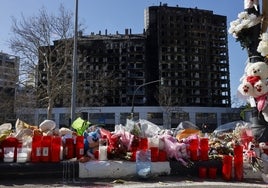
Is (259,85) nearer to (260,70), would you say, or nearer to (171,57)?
(260,70)

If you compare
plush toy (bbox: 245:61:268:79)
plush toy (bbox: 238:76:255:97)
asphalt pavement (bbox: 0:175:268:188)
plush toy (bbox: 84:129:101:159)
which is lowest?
asphalt pavement (bbox: 0:175:268:188)

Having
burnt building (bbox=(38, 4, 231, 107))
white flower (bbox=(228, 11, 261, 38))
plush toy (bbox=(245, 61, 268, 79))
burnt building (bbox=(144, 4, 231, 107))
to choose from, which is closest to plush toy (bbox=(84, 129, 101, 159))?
white flower (bbox=(228, 11, 261, 38))

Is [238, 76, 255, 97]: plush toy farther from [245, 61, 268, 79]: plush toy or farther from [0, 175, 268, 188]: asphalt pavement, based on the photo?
[0, 175, 268, 188]: asphalt pavement

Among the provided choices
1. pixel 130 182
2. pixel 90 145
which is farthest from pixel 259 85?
pixel 90 145

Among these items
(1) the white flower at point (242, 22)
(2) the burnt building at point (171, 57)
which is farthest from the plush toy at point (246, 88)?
(2) the burnt building at point (171, 57)

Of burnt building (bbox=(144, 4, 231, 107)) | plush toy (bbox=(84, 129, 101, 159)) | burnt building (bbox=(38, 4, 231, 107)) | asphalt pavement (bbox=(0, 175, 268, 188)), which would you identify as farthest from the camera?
burnt building (bbox=(144, 4, 231, 107))

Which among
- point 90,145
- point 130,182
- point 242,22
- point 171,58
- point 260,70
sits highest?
point 171,58

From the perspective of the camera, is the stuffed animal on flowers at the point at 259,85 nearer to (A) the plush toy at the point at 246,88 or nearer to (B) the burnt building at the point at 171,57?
(A) the plush toy at the point at 246,88

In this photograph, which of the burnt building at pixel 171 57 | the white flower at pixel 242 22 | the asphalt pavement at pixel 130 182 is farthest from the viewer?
the burnt building at pixel 171 57

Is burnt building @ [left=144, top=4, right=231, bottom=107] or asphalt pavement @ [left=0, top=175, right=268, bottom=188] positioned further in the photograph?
burnt building @ [left=144, top=4, right=231, bottom=107]

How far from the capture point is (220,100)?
4488 inches

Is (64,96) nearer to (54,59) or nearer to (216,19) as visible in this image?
(54,59)

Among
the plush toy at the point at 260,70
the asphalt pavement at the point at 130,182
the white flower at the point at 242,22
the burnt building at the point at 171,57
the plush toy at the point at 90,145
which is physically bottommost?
the asphalt pavement at the point at 130,182

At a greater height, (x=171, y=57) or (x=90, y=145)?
(x=171, y=57)
